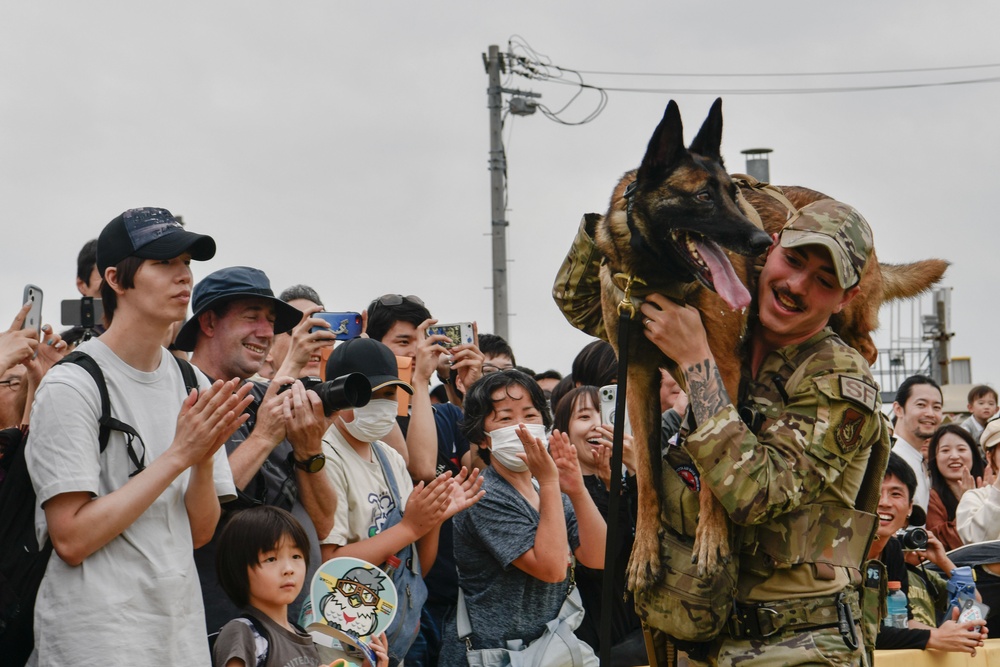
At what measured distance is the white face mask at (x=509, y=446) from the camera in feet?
18.0

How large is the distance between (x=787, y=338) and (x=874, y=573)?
48.1 inches

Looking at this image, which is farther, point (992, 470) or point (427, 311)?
point (992, 470)

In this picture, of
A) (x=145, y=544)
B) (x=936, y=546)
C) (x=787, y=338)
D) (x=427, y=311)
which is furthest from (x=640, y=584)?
(x=936, y=546)

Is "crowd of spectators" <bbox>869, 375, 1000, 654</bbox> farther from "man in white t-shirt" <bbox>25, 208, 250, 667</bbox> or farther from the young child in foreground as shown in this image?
"man in white t-shirt" <bbox>25, 208, 250, 667</bbox>

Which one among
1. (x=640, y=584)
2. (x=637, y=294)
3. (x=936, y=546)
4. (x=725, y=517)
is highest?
(x=637, y=294)

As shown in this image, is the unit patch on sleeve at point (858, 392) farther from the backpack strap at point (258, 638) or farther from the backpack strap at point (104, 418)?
the backpack strap at point (104, 418)

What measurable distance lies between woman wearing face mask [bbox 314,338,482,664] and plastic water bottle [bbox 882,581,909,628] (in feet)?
8.25

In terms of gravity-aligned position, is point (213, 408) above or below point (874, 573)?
above

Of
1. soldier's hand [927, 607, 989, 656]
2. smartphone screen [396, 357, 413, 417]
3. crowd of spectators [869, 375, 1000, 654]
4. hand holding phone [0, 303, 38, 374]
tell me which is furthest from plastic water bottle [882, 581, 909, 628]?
hand holding phone [0, 303, 38, 374]

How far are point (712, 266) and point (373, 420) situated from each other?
2.31 metres

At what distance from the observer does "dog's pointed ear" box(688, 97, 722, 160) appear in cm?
334

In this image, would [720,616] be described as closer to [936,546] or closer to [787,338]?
A: [787,338]

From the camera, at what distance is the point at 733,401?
3525mm

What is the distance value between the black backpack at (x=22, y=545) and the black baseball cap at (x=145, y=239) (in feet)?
1.22
